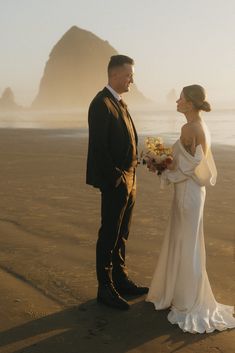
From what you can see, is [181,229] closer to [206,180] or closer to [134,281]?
[206,180]

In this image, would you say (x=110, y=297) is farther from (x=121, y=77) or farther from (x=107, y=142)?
(x=121, y=77)

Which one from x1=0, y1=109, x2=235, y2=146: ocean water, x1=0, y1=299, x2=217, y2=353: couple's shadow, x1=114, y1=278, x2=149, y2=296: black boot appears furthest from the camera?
x1=0, y1=109, x2=235, y2=146: ocean water

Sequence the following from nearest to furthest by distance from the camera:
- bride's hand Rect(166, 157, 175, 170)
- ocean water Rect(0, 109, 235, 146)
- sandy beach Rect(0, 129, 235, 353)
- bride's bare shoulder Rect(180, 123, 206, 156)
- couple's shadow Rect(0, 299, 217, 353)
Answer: couple's shadow Rect(0, 299, 217, 353) < sandy beach Rect(0, 129, 235, 353) < bride's bare shoulder Rect(180, 123, 206, 156) < bride's hand Rect(166, 157, 175, 170) < ocean water Rect(0, 109, 235, 146)

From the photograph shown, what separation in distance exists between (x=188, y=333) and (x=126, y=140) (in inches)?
79.5

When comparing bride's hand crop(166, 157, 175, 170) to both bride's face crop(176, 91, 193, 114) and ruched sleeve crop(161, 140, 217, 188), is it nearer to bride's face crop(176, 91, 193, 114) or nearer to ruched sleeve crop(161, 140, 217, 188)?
ruched sleeve crop(161, 140, 217, 188)

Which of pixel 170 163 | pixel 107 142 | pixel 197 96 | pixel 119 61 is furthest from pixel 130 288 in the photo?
pixel 119 61

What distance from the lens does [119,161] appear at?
5.30 meters

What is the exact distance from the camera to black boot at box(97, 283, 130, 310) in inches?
208

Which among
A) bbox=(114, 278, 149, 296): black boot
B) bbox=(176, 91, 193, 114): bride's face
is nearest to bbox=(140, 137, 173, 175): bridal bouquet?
bbox=(176, 91, 193, 114): bride's face

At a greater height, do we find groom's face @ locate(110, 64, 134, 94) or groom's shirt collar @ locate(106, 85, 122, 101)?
groom's face @ locate(110, 64, 134, 94)

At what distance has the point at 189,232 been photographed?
5.19 meters

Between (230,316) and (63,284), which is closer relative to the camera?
(230,316)

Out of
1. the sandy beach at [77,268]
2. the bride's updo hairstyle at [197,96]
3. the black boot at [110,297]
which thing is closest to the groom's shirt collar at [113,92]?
the bride's updo hairstyle at [197,96]

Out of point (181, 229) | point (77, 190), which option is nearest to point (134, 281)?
point (181, 229)
